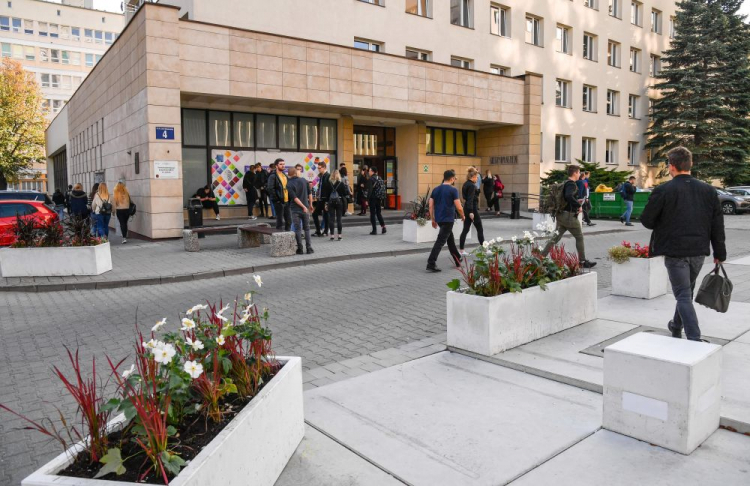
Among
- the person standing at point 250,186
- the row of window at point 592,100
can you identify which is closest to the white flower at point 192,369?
the person standing at point 250,186

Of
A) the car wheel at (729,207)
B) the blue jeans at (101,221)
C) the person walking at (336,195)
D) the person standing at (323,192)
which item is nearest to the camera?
the person standing at (323,192)

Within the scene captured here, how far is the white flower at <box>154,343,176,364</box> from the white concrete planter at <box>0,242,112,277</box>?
9.40m

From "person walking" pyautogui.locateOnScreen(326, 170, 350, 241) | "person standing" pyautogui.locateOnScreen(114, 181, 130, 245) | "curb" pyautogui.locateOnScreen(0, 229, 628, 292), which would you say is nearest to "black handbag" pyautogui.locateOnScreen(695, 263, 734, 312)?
"curb" pyautogui.locateOnScreen(0, 229, 628, 292)

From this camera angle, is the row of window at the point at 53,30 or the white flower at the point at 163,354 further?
the row of window at the point at 53,30

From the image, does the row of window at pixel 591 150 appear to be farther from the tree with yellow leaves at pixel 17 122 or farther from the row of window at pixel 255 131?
the tree with yellow leaves at pixel 17 122


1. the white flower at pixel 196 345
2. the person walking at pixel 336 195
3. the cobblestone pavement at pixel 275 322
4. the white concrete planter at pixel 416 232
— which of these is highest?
the person walking at pixel 336 195

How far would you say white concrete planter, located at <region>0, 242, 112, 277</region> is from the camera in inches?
438

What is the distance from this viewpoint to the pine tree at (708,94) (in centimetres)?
3944

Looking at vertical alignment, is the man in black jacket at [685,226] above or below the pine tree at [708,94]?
below

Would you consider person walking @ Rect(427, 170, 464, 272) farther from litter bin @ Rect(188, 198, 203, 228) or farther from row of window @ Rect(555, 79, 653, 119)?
row of window @ Rect(555, 79, 653, 119)

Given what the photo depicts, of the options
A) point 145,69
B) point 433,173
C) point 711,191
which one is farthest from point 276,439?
point 433,173

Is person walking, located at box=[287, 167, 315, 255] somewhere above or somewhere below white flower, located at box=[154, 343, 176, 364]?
above

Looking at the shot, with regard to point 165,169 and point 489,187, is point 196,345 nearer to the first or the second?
point 165,169

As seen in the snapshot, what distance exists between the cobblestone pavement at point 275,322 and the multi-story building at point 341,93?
8255 millimetres
